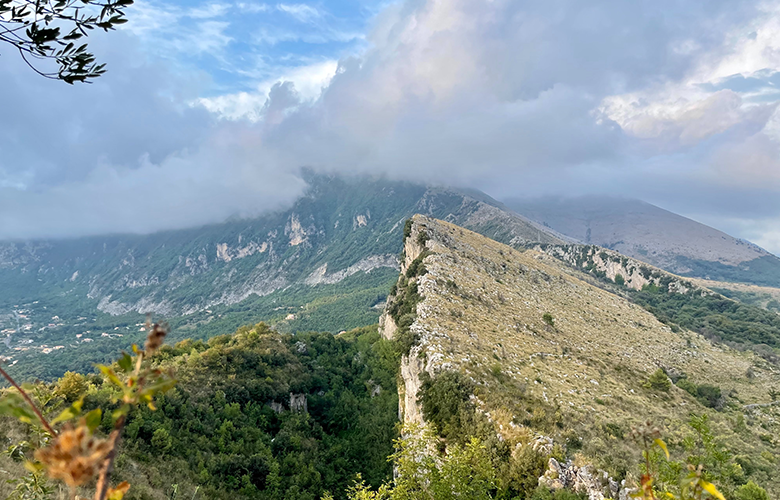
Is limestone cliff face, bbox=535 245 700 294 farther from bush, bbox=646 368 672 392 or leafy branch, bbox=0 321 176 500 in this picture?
leafy branch, bbox=0 321 176 500

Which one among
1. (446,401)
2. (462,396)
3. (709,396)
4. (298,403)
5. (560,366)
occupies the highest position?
(560,366)

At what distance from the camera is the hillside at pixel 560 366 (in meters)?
17.7


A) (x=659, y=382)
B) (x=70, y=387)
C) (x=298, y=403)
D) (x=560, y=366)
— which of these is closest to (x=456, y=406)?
(x=560, y=366)

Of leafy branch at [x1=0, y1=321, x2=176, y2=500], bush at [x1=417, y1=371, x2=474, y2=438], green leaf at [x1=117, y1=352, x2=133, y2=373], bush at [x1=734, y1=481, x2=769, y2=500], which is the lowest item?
bush at [x1=417, y1=371, x2=474, y2=438]

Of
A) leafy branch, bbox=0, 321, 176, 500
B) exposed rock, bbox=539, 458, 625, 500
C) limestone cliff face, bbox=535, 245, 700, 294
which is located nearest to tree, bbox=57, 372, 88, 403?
leafy branch, bbox=0, 321, 176, 500

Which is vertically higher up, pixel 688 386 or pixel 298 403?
pixel 688 386

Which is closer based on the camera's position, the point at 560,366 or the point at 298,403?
the point at 560,366

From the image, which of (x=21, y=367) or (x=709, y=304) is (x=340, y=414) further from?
(x=21, y=367)

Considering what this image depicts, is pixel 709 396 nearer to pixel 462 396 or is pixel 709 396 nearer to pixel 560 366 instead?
pixel 560 366

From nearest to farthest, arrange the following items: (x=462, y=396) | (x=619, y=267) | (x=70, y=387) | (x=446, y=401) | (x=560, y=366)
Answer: (x=70, y=387) < (x=462, y=396) < (x=446, y=401) < (x=560, y=366) < (x=619, y=267)

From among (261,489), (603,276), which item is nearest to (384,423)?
(261,489)

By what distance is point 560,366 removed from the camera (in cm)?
2630

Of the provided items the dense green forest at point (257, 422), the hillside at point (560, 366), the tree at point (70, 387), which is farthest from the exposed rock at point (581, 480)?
the tree at point (70, 387)

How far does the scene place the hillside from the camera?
17.7 meters
